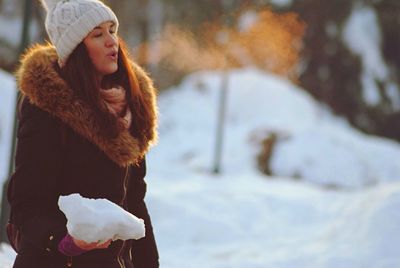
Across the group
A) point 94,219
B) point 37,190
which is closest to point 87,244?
point 94,219

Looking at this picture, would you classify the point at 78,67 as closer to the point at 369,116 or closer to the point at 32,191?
the point at 32,191

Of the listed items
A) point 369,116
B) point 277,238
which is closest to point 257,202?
point 277,238

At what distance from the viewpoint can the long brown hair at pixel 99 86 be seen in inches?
84.4

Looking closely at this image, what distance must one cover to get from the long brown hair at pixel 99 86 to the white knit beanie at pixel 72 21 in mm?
30

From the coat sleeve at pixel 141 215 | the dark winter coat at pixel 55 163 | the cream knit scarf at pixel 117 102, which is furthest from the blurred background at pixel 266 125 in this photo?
the dark winter coat at pixel 55 163

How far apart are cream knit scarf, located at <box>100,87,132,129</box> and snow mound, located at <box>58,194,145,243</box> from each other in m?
0.48

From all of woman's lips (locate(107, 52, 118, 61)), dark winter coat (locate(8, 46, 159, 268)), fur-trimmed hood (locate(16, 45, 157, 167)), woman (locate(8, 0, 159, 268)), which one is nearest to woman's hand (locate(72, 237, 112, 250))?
woman (locate(8, 0, 159, 268))

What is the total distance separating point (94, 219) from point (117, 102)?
58 centimetres

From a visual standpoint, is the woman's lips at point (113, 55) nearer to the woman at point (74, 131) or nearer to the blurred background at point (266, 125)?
the woman at point (74, 131)

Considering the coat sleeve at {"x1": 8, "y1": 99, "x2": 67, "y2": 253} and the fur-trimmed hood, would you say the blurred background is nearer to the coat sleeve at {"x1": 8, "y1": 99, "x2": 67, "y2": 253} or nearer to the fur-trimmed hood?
the fur-trimmed hood

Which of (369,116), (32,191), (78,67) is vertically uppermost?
(78,67)

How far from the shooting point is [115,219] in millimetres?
1774

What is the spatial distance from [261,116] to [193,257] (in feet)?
46.3

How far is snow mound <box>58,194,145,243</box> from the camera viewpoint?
1754 mm
